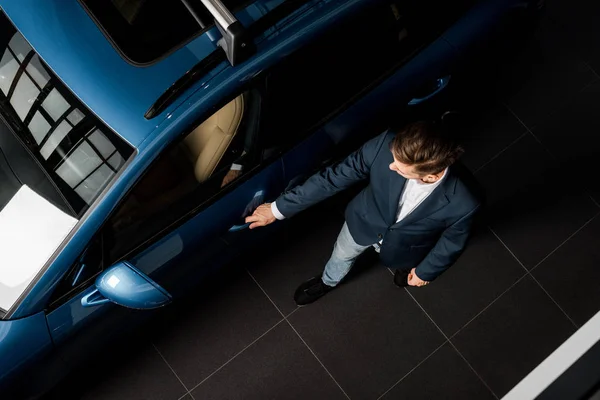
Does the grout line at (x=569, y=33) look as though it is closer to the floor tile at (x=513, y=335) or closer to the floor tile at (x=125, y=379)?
the floor tile at (x=513, y=335)

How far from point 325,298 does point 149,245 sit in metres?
1.26

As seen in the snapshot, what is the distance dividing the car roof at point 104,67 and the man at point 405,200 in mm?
743

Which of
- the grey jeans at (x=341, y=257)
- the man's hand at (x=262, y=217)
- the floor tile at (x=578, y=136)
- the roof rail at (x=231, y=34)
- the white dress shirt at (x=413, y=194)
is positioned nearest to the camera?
the roof rail at (x=231, y=34)

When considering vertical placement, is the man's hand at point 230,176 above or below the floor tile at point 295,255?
above

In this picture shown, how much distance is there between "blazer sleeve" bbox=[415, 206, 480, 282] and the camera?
2.76 meters

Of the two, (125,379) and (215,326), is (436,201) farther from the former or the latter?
(125,379)

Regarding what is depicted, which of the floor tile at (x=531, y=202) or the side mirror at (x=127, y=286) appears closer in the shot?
the side mirror at (x=127, y=286)

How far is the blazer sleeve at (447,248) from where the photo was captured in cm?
276

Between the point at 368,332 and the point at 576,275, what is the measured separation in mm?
1263

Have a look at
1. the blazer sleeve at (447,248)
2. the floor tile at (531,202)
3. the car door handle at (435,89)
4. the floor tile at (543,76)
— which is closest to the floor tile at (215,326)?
the blazer sleeve at (447,248)

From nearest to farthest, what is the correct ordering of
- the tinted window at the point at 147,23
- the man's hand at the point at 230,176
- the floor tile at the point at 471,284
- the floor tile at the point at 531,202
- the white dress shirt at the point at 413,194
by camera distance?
the tinted window at the point at 147,23, the white dress shirt at the point at 413,194, the man's hand at the point at 230,176, the floor tile at the point at 471,284, the floor tile at the point at 531,202

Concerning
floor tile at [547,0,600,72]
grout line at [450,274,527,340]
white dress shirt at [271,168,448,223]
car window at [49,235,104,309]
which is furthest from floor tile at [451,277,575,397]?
car window at [49,235,104,309]

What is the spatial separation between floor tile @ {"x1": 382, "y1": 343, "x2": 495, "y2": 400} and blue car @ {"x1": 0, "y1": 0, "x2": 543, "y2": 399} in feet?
4.11

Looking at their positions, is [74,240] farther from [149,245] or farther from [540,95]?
[540,95]
